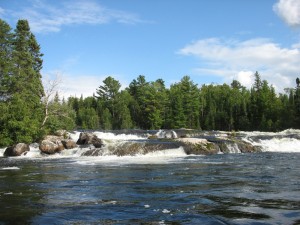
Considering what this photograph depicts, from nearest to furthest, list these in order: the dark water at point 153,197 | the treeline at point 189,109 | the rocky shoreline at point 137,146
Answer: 1. the dark water at point 153,197
2. the rocky shoreline at point 137,146
3. the treeline at point 189,109

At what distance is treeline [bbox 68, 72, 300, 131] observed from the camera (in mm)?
80625

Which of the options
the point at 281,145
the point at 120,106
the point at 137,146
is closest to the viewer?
the point at 137,146

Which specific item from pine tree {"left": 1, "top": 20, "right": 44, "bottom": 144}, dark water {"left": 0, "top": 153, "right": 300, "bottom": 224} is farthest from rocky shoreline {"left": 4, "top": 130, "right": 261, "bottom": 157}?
dark water {"left": 0, "top": 153, "right": 300, "bottom": 224}

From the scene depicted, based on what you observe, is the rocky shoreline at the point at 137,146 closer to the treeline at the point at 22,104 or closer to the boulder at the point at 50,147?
the boulder at the point at 50,147

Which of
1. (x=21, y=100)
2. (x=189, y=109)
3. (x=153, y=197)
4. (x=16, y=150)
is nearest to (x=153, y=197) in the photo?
(x=153, y=197)

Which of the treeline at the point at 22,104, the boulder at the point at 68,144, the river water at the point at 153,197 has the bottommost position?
the river water at the point at 153,197

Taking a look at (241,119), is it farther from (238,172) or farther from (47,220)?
(47,220)

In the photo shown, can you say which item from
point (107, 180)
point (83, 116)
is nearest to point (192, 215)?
point (107, 180)

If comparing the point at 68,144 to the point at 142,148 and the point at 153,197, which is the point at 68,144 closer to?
the point at 142,148

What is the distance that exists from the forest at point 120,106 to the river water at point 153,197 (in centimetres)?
2168

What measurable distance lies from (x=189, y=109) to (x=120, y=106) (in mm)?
20462

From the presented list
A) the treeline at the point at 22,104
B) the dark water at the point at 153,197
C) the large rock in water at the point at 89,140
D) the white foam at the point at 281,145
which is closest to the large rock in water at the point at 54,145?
the large rock in water at the point at 89,140

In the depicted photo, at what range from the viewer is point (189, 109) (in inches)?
3388

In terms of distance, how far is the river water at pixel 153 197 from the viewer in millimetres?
8297
